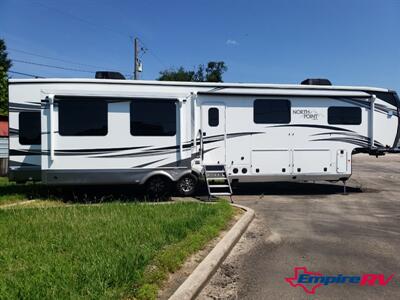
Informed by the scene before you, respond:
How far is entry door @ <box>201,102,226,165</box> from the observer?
11117 millimetres

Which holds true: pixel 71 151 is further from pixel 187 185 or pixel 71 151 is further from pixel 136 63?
pixel 136 63

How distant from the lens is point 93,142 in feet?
33.0

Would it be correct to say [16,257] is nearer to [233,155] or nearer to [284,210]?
[284,210]

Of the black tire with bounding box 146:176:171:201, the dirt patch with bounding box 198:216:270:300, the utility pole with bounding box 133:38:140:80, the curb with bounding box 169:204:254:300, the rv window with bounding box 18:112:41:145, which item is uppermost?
the utility pole with bounding box 133:38:140:80

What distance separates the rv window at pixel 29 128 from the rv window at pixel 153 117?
8.51ft

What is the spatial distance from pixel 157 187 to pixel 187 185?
919 mm

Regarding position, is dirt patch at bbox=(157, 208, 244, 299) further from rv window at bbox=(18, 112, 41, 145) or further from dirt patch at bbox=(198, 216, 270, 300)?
rv window at bbox=(18, 112, 41, 145)

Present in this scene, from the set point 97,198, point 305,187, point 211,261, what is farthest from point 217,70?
point 211,261

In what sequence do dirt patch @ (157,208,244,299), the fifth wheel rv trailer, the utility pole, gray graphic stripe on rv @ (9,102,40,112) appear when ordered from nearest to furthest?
dirt patch @ (157,208,244,299) < the fifth wheel rv trailer < gray graphic stripe on rv @ (9,102,40,112) < the utility pole

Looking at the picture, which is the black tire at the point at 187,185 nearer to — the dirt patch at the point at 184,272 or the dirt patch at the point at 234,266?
the dirt patch at the point at 234,266

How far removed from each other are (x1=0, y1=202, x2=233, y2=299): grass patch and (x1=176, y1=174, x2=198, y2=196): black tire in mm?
2644

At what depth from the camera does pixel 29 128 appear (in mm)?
10469

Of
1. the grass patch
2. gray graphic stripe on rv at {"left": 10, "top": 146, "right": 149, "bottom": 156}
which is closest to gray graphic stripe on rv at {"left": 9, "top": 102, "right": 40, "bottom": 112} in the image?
gray graphic stripe on rv at {"left": 10, "top": 146, "right": 149, "bottom": 156}

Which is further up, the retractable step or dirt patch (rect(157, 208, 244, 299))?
the retractable step
